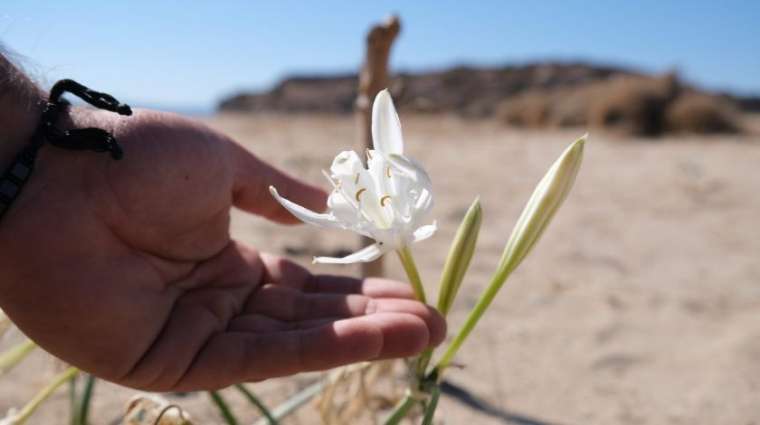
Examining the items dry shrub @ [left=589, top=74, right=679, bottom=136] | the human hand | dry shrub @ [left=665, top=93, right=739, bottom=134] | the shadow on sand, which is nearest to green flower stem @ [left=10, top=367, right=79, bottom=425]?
the human hand

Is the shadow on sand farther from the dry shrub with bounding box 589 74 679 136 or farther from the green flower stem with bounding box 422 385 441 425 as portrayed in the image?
the dry shrub with bounding box 589 74 679 136

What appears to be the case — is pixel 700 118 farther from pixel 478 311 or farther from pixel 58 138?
pixel 58 138

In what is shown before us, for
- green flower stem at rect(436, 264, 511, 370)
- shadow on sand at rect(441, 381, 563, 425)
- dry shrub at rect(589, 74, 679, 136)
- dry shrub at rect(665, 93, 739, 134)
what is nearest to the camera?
green flower stem at rect(436, 264, 511, 370)

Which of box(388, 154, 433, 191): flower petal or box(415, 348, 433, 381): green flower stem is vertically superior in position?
box(388, 154, 433, 191): flower petal

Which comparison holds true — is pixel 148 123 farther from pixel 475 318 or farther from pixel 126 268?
pixel 475 318

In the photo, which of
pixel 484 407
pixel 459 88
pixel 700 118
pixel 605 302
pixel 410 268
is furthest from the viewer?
pixel 459 88

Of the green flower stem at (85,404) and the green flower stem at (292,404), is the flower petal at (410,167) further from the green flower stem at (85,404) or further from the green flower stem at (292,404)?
the green flower stem at (85,404)

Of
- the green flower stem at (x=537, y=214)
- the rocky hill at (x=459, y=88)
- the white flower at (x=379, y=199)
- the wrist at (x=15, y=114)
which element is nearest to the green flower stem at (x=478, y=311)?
the green flower stem at (x=537, y=214)

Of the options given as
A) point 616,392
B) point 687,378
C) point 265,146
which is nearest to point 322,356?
point 616,392

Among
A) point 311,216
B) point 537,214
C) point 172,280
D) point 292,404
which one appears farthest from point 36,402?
point 537,214
